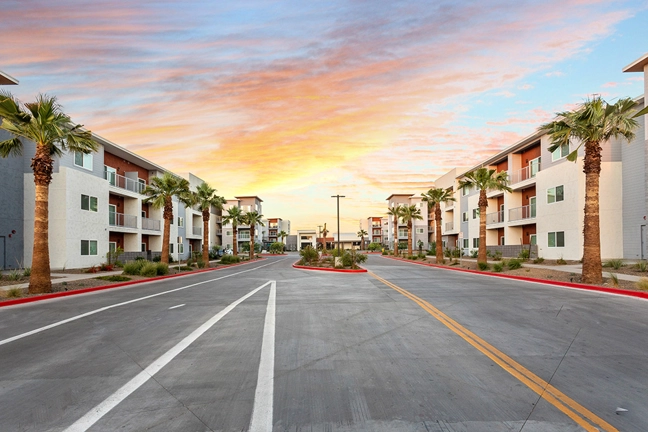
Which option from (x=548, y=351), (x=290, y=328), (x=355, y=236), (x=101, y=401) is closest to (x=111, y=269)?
(x=290, y=328)

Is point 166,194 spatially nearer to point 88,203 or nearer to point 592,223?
point 88,203

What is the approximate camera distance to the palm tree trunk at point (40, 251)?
15461mm

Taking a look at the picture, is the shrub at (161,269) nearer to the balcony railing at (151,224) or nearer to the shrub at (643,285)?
the balcony railing at (151,224)

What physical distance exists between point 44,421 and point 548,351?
6997mm

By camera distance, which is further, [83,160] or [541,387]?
[83,160]

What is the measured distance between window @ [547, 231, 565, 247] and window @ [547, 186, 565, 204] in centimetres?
269

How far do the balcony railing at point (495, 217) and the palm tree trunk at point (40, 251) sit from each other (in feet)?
137

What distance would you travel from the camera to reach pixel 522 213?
128ft

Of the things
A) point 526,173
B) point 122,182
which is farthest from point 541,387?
point 122,182

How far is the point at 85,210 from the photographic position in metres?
29.9

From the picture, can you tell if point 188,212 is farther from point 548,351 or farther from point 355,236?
point 355,236

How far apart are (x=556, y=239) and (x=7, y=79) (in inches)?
1576

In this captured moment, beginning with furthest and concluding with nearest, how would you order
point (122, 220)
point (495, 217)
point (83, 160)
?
point (495, 217) → point (122, 220) → point (83, 160)

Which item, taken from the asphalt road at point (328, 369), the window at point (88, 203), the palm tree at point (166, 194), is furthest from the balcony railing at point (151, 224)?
the asphalt road at point (328, 369)
